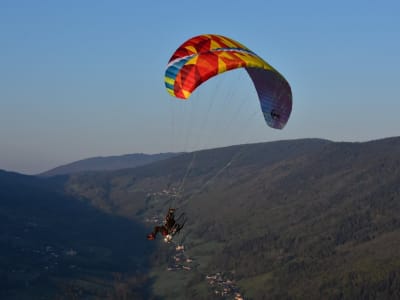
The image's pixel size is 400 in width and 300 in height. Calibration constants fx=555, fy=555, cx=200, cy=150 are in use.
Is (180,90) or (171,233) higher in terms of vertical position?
(180,90)

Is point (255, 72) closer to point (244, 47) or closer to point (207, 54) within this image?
point (244, 47)

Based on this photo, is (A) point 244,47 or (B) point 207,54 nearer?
(B) point 207,54

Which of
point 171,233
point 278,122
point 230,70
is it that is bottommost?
point 171,233

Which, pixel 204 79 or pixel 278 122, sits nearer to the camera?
pixel 204 79

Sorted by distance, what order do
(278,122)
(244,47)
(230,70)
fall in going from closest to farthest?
(230,70), (244,47), (278,122)

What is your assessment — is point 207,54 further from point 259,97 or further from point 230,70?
point 259,97

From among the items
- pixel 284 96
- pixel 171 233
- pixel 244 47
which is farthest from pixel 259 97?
pixel 171 233

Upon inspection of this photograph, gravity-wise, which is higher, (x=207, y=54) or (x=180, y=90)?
(x=207, y=54)

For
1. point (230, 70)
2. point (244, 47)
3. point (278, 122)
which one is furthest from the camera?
point (278, 122)

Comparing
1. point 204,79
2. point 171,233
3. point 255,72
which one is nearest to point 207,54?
point 204,79
